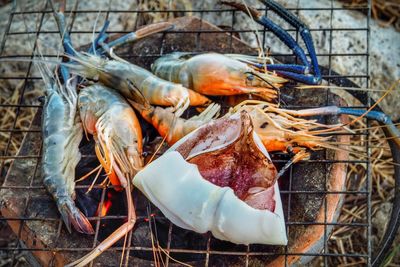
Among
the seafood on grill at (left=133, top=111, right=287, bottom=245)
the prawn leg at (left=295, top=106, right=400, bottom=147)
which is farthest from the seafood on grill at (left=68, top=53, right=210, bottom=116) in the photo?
the prawn leg at (left=295, top=106, right=400, bottom=147)

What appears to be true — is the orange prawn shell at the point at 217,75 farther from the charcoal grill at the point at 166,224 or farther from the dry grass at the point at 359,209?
the dry grass at the point at 359,209

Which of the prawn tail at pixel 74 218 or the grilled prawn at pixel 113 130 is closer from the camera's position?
the prawn tail at pixel 74 218

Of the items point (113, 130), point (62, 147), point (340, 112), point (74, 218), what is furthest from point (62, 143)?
point (340, 112)

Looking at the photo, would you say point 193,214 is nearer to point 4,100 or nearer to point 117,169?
point 117,169

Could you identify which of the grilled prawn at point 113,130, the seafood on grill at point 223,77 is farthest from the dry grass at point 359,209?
the grilled prawn at point 113,130

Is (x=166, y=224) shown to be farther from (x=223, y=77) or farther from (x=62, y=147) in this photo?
(x=223, y=77)

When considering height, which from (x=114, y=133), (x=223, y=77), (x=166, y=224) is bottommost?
(x=166, y=224)
